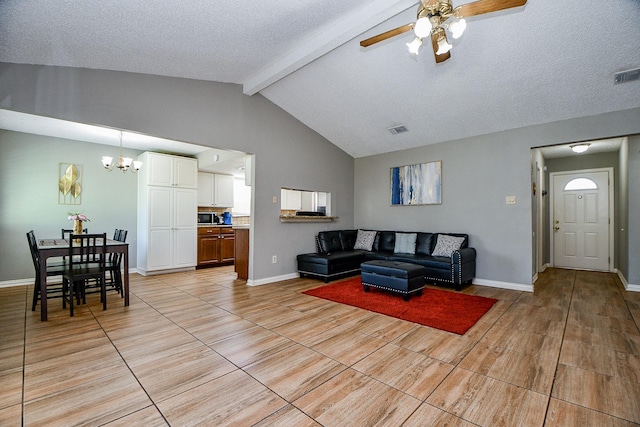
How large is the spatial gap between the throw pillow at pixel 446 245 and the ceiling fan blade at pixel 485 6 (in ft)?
11.7

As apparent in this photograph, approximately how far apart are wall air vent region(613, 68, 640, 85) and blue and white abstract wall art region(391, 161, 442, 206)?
8.13 ft

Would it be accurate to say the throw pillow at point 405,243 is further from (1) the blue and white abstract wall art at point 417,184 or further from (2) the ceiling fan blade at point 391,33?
(2) the ceiling fan blade at point 391,33

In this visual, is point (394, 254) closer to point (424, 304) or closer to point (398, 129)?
point (424, 304)

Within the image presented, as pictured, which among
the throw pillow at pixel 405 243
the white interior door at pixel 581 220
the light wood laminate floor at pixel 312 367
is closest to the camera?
the light wood laminate floor at pixel 312 367

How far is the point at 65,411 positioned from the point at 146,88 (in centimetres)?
348

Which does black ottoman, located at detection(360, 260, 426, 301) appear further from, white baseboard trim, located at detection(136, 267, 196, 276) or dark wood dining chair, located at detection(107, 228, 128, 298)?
white baseboard trim, located at detection(136, 267, 196, 276)

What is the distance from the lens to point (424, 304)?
12.3 ft

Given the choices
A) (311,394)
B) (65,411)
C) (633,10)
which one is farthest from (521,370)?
(633,10)

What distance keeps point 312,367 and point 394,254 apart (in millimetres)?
3546

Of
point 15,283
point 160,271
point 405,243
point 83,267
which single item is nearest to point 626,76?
point 405,243

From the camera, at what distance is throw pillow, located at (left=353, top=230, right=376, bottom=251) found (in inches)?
236

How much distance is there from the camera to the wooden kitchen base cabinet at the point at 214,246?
21.3 feet

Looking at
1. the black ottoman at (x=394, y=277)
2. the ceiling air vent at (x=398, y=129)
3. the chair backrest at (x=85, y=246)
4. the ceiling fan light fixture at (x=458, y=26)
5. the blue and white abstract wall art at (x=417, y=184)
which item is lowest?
the black ottoman at (x=394, y=277)

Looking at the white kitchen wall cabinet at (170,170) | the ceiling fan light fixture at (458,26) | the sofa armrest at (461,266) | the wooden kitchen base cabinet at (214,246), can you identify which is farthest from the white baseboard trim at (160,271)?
the ceiling fan light fixture at (458,26)
